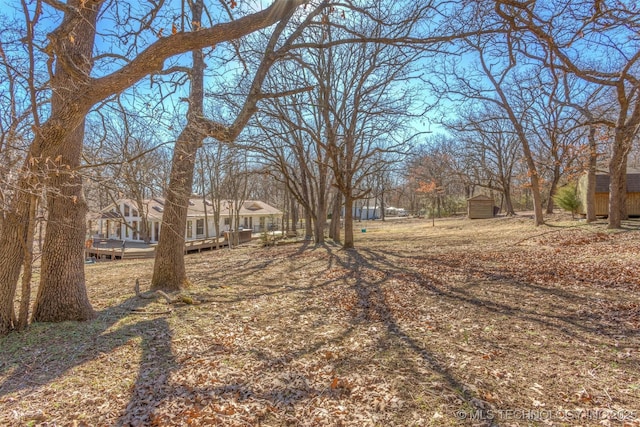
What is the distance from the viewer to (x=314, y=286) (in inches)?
283

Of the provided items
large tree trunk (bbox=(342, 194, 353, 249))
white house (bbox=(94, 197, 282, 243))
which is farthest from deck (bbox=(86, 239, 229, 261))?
large tree trunk (bbox=(342, 194, 353, 249))

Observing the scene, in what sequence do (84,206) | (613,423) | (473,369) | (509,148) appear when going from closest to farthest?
→ (613,423) < (473,369) < (84,206) < (509,148)

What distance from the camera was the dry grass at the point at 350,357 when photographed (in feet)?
8.84

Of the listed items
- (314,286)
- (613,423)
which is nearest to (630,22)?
(613,423)

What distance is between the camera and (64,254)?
4.62 metres

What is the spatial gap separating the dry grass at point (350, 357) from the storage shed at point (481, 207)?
2175 cm

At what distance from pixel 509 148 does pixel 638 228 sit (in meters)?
20.9

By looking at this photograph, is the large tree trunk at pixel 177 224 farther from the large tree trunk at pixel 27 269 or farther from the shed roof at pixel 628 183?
the shed roof at pixel 628 183

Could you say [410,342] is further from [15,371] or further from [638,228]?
[638,228]

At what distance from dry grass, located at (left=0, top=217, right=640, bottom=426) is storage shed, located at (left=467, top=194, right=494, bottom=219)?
856 inches

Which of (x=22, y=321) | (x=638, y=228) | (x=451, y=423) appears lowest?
(x=451, y=423)

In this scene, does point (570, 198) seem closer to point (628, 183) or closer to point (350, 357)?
point (628, 183)

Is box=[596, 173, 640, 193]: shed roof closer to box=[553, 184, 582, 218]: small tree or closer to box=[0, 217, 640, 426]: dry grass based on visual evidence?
box=[553, 184, 582, 218]: small tree

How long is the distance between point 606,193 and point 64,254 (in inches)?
788
